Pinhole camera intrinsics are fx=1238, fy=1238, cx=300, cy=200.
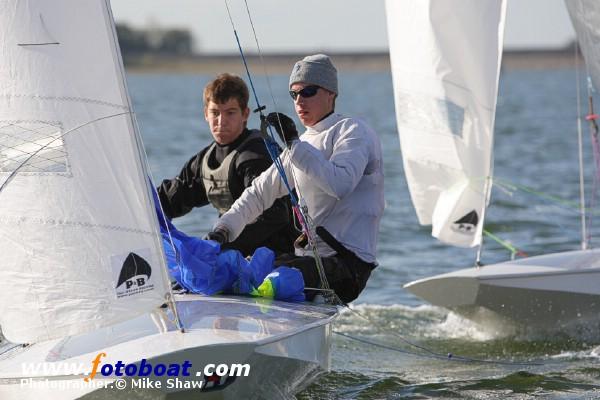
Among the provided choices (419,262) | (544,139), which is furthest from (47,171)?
(544,139)

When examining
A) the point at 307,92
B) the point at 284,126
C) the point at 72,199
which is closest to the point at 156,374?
the point at 72,199

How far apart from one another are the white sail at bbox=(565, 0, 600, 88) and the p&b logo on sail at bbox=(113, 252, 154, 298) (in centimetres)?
295

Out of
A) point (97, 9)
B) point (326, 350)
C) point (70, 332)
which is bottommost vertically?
point (326, 350)

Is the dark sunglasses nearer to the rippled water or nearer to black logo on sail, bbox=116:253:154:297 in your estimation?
the rippled water

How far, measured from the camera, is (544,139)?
66.3ft

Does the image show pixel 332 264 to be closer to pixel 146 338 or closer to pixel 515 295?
pixel 146 338

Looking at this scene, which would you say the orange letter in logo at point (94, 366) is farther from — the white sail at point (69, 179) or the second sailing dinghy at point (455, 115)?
the second sailing dinghy at point (455, 115)

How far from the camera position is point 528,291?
529 cm

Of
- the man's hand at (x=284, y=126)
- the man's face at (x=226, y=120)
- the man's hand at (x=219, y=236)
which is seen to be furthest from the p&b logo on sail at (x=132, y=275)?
the man's face at (x=226, y=120)

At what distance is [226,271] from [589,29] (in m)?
2.43

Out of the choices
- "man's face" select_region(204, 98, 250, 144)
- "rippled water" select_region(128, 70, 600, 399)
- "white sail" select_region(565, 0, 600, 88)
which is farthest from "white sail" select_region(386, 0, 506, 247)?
"man's face" select_region(204, 98, 250, 144)

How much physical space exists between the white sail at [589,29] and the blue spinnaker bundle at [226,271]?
7.44ft

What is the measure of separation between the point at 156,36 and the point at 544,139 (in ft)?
218

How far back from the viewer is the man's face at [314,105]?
4.07 metres
